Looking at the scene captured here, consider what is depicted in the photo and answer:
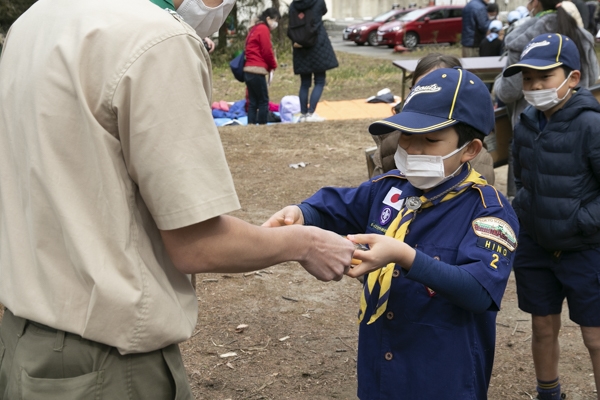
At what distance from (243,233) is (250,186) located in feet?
20.9

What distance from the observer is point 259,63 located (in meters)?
11.2

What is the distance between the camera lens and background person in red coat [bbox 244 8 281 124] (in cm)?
1113

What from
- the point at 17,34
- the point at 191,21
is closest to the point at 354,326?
the point at 191,21

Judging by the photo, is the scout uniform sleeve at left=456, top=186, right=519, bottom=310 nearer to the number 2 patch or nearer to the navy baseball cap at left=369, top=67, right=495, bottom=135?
the number 2 patch

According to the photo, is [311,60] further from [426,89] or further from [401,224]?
[401,224]

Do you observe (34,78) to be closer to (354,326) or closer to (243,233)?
(243,233)

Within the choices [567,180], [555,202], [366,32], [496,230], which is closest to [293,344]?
[555,202]

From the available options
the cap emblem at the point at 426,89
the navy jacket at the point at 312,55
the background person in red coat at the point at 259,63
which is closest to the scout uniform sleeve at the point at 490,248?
the cap emblem at the point at 426,89

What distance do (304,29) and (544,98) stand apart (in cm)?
801

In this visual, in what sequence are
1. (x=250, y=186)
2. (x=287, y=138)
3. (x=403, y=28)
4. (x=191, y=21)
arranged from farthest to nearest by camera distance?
1. (x=403, y=28)
2. (x=287, y=138)
3. (x=250, y=186)
4. (x=191, y=21)

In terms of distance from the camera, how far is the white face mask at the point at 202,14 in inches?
82.8

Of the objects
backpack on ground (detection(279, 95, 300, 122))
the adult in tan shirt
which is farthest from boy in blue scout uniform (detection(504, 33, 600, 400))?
backpack on ground (detection(279, 95, 300, 122))

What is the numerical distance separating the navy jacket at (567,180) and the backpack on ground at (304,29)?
313 inches

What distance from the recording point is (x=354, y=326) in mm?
4895
